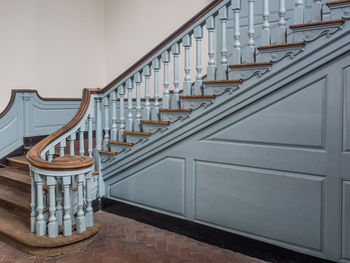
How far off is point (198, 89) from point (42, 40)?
339cm

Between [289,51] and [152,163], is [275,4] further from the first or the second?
[152,163]

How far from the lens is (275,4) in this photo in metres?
4.04

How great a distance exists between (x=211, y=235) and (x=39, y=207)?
1.72 meters

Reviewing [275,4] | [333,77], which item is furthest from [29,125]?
[333,77]

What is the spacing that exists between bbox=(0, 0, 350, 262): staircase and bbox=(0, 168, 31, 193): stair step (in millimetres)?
25

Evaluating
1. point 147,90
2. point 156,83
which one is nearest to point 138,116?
point 147,90

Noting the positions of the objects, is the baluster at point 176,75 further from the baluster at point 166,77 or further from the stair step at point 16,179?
the stair step at point 16,179

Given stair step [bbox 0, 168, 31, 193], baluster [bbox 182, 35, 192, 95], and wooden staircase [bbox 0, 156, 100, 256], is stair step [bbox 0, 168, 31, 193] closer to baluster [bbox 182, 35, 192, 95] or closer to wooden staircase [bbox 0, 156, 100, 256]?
wooden staircase [bbox 0, 156, 100, 256]

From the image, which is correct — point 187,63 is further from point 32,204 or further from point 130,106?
point 32,204

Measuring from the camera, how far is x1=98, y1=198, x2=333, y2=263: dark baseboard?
2873mm

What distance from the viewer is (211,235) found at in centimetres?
333

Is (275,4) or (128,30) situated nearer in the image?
(275,4)

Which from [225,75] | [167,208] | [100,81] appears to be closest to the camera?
[225,75]

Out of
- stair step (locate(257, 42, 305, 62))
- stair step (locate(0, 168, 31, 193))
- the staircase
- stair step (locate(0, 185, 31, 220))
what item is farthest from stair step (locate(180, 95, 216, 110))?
stair step (locate(0, 168, 31, 193))
